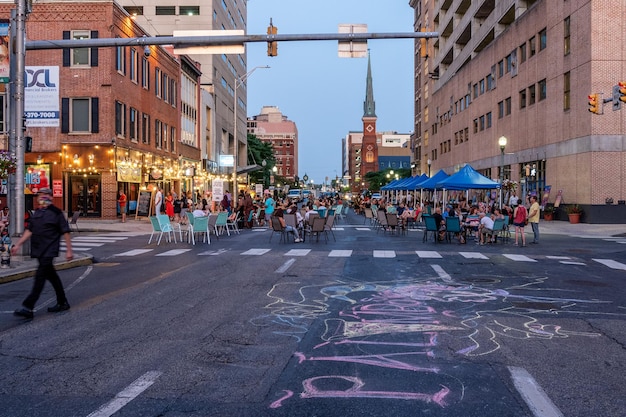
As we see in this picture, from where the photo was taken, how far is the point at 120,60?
117ft

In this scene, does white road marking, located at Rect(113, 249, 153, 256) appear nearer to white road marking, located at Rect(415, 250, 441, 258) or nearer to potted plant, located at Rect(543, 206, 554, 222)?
white road marking, located at Rect(415, 250, 441, 258)

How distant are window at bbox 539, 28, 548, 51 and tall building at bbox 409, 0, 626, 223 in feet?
0.21

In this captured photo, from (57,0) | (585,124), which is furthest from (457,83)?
(57,0)

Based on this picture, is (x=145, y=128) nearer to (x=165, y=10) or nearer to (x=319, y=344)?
(x=165, y=10)

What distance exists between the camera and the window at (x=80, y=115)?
34094mm

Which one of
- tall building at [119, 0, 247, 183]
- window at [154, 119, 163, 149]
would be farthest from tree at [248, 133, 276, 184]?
window at [154, 119, 163, 149]

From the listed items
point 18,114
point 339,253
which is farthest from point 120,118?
point 339,253

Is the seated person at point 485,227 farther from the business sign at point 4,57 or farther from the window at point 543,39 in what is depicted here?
the window at point 543,39

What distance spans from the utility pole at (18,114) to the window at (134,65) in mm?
23203

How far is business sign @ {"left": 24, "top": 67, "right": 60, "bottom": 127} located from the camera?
1585cm

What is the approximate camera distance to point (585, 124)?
32.4 metres

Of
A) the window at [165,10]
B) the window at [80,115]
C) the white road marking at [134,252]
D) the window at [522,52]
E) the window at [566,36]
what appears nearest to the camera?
the white road marking at [134,252]

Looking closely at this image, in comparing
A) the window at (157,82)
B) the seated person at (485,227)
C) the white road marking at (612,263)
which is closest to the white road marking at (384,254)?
the seated person at (485,227)

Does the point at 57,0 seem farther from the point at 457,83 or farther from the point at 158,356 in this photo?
the point at 457,83
